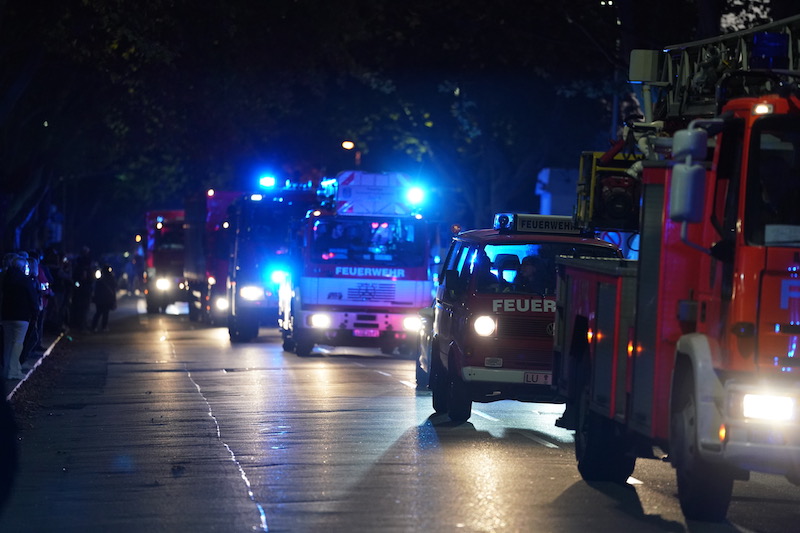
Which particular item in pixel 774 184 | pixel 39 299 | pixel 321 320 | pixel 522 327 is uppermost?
pixel 774 184

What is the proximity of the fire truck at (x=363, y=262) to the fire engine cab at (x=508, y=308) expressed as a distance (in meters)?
11.0

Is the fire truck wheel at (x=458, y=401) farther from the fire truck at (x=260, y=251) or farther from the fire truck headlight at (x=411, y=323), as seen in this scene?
the fire truck at (x=260, y=251)

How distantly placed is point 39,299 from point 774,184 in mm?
15896

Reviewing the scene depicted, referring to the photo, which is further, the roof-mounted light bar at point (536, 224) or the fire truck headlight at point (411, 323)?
the fire truck headlight at point (411, 323)

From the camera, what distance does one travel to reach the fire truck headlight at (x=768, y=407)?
9352 mm

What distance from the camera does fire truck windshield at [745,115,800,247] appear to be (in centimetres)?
954

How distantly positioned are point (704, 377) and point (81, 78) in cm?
2919

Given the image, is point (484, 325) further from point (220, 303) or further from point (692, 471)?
point (220, 303)

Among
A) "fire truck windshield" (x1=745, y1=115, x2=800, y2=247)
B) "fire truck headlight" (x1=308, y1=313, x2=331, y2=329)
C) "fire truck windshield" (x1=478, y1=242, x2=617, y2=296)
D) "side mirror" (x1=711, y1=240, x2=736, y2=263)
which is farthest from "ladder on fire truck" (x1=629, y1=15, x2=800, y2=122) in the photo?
"fire truck headlight" (x1=308, y1=313, x2=331, y2=329)

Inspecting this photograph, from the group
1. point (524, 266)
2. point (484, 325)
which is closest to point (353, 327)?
point (524, 266)

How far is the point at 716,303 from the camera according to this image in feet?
32.4

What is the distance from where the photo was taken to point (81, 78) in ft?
121

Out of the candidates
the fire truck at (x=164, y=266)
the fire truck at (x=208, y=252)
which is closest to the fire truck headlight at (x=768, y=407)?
the fire truck at (x=208, y=252)

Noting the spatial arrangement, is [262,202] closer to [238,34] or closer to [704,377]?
[238,34]
